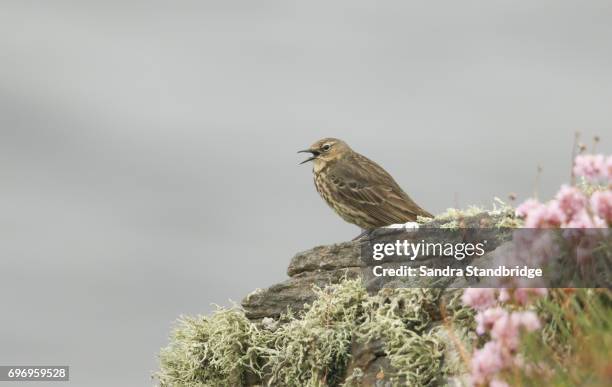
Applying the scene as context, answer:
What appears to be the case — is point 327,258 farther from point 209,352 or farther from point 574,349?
point 574,349

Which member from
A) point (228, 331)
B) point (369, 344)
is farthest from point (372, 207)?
point (369, 344)

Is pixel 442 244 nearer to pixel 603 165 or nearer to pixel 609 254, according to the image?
pixel 609 254

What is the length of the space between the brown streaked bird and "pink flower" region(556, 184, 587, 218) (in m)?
6.61

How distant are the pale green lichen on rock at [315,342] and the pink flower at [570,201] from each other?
7.17ft

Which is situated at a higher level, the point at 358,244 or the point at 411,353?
the point at 358,244

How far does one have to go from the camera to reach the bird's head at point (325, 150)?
13867mm

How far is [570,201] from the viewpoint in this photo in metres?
5.68

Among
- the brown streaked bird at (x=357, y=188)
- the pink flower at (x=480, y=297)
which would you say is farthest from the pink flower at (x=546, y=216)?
the brown streaked bird at (x=357, y=188)

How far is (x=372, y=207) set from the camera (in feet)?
41.6

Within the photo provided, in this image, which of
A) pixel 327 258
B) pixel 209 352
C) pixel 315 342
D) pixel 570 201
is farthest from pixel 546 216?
pixel 209 352

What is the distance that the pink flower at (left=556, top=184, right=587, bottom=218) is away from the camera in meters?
5.68

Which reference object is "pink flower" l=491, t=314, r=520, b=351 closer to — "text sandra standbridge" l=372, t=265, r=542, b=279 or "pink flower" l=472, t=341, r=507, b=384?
"pink flower" l=472, t=341, r=507, b=384

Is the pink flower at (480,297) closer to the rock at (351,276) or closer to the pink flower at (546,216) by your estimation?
the pink flower at (546,216)

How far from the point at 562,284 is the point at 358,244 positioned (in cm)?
350
